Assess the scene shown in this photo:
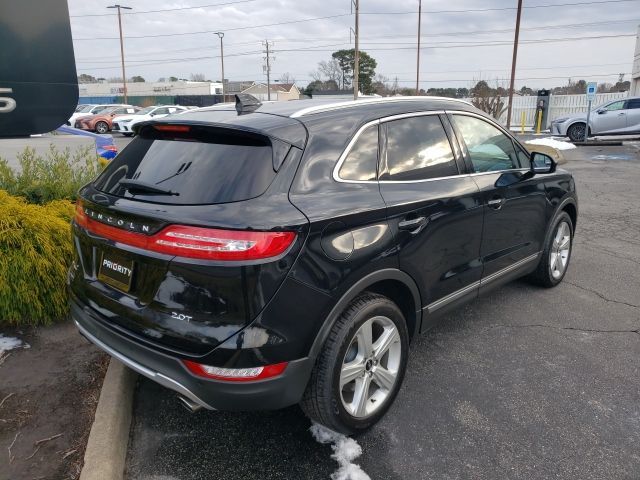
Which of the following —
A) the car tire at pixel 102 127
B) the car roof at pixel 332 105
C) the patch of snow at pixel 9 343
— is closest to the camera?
the car roof at pixel 332 105

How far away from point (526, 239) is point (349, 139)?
2.20 metres

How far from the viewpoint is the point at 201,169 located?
7.91 ft

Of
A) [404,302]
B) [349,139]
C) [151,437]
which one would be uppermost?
[349,139]

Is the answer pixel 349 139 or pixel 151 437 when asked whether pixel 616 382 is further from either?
pixel 151 437

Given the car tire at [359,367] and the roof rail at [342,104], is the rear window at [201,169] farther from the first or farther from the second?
the car tire at [359,367]

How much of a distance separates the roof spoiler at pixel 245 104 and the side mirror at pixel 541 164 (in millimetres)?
2435

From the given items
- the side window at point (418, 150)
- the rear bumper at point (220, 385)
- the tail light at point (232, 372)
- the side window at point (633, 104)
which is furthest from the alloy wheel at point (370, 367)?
the side window at point (633, 104)

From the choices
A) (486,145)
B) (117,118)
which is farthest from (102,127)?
(486,145)

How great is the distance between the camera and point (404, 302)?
305cm

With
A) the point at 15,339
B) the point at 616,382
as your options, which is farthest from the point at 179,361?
the point at 616,382

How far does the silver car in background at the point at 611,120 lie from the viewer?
20016 millimetres

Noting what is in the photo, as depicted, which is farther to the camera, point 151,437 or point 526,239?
point 526,239

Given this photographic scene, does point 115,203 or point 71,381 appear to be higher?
point 115,203

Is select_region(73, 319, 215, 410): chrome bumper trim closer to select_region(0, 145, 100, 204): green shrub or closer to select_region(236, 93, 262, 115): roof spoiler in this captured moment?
select_region(236, 93, 262, 115): roof spoiler
